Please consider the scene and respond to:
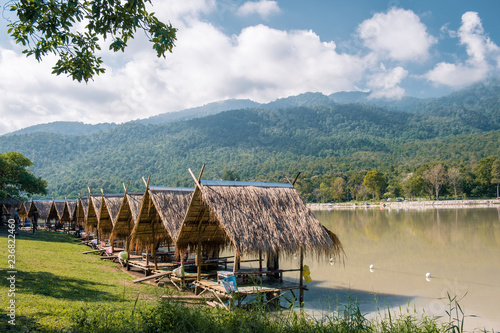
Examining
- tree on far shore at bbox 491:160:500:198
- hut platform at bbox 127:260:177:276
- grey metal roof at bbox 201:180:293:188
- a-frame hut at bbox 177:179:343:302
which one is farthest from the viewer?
tree on far shore at bbox 491:160:500:198

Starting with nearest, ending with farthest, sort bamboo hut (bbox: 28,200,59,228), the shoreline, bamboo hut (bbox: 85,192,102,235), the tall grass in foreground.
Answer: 1. the tall grass in foreground
2. bamboo hut (bbox: 85,192,102,235)
3. bamboo hut (bbox: 28,200,59,228)
4. the shoreline

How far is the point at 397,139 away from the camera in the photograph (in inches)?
4995

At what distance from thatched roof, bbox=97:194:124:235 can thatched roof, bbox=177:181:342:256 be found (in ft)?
18.9

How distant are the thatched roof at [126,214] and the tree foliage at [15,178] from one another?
402 inches

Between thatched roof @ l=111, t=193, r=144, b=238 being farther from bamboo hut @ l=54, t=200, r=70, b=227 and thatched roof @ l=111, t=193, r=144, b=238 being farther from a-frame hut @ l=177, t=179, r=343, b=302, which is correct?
bamboo hut @ l=54, t=200, r=70, b=227

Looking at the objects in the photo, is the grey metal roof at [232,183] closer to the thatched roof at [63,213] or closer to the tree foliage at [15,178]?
the tree foliage at [15,178]

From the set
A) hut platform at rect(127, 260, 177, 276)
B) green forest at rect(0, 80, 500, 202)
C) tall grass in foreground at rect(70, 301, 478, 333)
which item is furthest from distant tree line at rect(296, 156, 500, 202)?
tall grass in foreground at rect(70, 301, 478, 333)

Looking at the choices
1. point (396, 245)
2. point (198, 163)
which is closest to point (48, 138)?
point (198, 163)

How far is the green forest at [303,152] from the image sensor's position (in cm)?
6009

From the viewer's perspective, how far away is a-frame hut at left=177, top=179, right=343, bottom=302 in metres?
6.95

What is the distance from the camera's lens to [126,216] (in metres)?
12.3

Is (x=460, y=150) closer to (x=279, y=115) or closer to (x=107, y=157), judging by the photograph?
(x=279, y=115)

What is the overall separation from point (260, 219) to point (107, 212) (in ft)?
29.4

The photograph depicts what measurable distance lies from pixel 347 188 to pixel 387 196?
7.22 m
